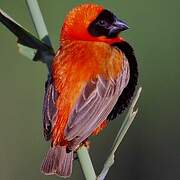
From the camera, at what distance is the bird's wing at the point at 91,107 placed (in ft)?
3.61

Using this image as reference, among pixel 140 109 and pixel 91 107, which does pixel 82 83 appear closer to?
pixel 91 107

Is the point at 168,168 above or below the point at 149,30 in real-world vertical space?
below

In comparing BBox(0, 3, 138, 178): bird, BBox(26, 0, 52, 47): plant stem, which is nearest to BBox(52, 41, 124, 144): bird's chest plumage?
BBox(0, 3, 138, 178): bird

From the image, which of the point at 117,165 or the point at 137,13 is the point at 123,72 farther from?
the point at 117,165

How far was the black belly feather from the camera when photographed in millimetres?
1248

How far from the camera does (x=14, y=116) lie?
2.31 meters

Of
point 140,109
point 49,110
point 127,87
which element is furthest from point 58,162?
point 140,109

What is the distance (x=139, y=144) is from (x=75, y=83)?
1125 mm

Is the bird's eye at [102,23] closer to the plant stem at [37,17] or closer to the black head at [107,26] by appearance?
the black head at [107,26]

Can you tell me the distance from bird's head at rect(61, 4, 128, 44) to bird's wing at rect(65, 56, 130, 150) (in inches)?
3.4

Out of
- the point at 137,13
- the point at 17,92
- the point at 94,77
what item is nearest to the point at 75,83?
the point at 94,77

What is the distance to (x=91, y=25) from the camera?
120 cm

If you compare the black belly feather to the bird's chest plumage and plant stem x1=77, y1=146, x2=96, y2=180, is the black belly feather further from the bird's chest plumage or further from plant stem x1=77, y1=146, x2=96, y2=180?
plant stem x1=77, y1=146, x2=96, y2=180

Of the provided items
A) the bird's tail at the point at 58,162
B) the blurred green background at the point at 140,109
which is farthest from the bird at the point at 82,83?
the blurred green background at the point at 140,109
